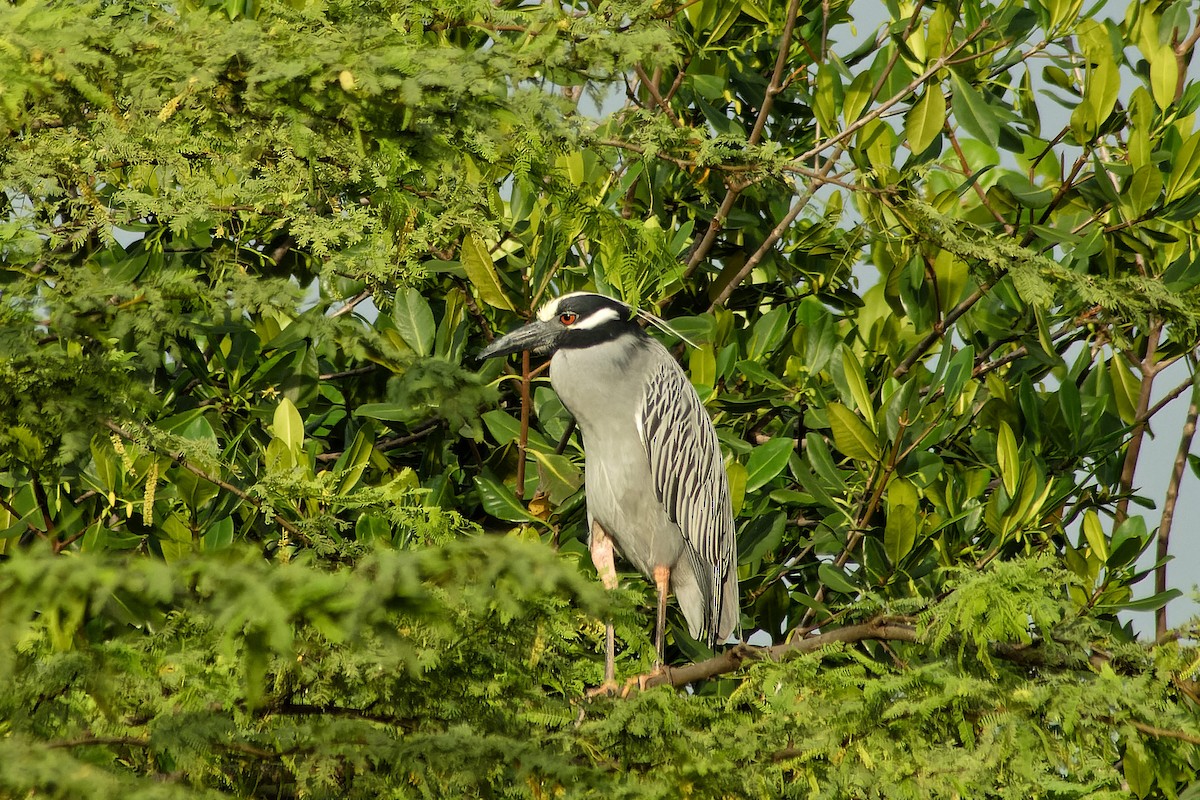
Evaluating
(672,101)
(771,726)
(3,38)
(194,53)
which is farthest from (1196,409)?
(3,38)

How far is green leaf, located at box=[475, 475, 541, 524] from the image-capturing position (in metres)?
3.18

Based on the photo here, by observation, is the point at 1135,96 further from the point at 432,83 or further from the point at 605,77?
the point at 432,83

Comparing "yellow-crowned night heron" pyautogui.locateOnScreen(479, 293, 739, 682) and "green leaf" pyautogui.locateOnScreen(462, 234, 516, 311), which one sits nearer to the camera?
"green leaf" pyautogui.locateOnScreen(462, 234, 516, 311)

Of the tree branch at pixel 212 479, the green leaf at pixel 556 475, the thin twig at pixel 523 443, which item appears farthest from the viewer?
the green leaf at pixel 556 475

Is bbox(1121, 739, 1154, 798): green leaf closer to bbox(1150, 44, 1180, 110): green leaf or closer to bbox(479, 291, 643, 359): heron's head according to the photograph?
bbox(479, 291, 643, 359): heron's head

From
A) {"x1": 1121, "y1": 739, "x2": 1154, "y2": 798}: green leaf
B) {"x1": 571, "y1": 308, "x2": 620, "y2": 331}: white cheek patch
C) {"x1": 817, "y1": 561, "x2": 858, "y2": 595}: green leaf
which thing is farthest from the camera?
{"x1": 571, "y1": 308, "x2": 620, "y2": 331}: white cheek patch

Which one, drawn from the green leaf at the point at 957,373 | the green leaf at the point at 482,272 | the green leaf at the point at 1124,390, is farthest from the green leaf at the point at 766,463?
the green leaf at the point at 1124,390

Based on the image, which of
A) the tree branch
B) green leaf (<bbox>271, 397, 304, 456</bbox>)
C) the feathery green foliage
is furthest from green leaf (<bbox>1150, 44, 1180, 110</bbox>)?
the tree branch

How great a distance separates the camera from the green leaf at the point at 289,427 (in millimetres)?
3016

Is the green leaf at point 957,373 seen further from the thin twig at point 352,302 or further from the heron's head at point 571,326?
the thin twig at point 352,302

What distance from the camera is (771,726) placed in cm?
206

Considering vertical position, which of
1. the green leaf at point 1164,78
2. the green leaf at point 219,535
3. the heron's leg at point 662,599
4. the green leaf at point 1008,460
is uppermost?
the green leaf at point 1164,78

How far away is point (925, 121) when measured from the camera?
354cm

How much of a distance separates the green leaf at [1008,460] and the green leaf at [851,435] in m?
0.33
